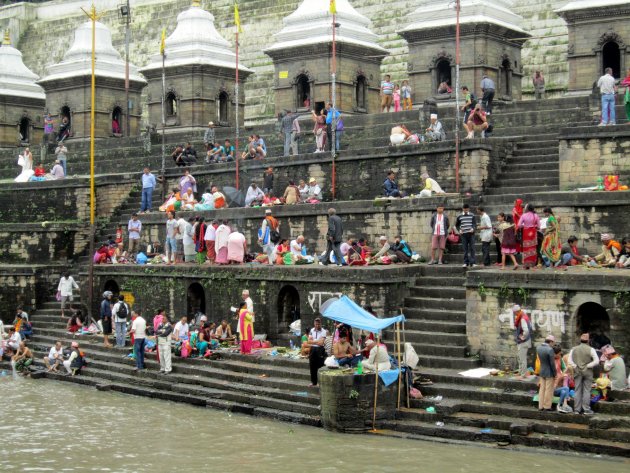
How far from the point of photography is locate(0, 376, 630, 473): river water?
1303cm

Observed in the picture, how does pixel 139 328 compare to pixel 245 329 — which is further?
pixel 139 328

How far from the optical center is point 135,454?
14062 mm

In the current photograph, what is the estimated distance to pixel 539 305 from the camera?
50.6 ft

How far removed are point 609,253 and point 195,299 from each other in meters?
8.21

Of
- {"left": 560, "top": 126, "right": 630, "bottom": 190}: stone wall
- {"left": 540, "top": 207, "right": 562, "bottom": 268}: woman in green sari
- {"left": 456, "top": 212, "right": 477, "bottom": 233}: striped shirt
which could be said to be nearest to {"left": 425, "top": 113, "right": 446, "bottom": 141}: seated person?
{"left": 560, "top": 126, "right": 630, "bottom": 190}: stone wall

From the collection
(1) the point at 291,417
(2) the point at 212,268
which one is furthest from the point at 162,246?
(1) the point at 291,417

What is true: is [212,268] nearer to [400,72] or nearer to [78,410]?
[78,410]

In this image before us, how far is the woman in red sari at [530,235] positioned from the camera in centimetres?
1614

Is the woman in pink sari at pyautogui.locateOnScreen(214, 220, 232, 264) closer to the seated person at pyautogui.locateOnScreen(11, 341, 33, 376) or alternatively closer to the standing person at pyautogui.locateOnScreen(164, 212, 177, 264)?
the standing person at pyautogui.locateOnScreen(164, 212, 177, 264)

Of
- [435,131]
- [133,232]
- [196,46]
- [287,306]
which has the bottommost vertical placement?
[287,306]

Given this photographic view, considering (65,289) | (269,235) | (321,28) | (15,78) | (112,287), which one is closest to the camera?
(269,235)

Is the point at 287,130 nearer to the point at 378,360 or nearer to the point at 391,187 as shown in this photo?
the point at 391,187

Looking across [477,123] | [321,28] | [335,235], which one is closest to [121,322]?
[335,235]

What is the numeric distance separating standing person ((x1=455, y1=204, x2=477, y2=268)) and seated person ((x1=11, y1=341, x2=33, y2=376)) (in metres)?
8.43
